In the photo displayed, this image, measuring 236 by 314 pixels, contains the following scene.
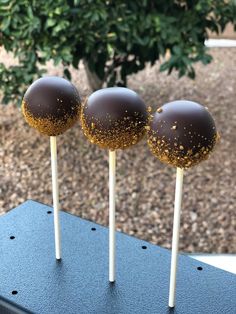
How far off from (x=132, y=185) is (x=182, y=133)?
1816 millimetres

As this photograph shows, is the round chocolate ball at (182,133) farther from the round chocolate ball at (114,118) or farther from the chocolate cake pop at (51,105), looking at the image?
the chocolate cake pop at (51,105)

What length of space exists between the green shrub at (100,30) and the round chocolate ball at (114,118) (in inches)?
56.4

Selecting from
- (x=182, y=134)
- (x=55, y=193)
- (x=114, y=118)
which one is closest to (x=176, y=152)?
(x=182, y=134)

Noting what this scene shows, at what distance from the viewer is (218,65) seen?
4.54 meters

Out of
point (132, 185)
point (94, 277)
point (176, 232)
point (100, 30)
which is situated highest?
point (100, 30)

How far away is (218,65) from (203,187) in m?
2.09

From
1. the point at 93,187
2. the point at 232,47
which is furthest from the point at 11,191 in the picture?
the point at 232,47

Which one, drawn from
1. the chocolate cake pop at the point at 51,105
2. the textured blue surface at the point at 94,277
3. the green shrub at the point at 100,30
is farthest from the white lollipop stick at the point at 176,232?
the green shrub at the point at 100,30

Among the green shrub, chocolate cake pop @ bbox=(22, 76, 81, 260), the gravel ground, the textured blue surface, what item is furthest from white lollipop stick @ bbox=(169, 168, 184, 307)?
the green shrub

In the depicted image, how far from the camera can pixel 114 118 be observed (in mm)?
982

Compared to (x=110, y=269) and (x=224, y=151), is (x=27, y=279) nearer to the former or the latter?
(x=110, y=269)

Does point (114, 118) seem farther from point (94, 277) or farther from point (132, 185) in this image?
point (132, 185)

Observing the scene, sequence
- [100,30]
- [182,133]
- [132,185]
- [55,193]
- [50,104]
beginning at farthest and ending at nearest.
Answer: [132,185], [100,30], [55,193], [50,104], [182,133]

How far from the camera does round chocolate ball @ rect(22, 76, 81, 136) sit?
1.08 m
